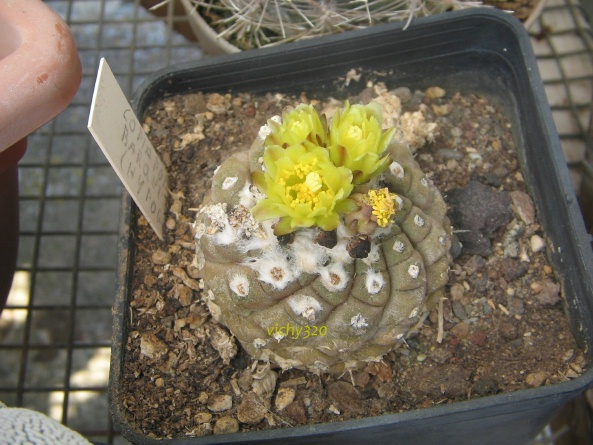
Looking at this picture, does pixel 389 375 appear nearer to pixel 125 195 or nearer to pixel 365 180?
pixel 365 180

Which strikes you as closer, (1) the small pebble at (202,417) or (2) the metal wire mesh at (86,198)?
(1) the small pebble at (202,417)

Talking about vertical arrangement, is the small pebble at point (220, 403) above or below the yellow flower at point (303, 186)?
below

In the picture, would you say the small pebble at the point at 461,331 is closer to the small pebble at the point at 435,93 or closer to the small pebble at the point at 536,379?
the small pebble at the point at 536,379

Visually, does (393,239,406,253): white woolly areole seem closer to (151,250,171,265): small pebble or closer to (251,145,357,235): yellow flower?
(251,145,357,235): yellow flower

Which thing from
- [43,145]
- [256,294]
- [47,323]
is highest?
[256,294]

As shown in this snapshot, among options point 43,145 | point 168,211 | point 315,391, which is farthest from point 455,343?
point 43,145

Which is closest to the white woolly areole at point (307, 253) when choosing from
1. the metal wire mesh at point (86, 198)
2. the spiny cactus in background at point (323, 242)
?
the spiny cactus in background at point (323, 242)
